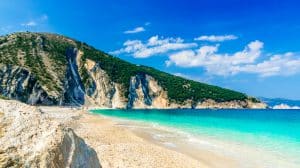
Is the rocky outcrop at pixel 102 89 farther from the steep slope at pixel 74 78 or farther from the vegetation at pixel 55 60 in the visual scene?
the vegetation at pixel 55 60

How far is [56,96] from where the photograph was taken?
13412 centimetres

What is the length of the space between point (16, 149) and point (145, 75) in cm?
18305

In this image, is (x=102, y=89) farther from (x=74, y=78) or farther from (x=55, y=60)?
(x=55, y=60)

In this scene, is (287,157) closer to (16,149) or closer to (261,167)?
(261,167)

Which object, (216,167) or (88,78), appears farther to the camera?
(88,78)

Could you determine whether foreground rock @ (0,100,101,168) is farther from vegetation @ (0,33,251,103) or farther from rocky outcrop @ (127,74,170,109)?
rocky outcrop @ (127,74,170,109)

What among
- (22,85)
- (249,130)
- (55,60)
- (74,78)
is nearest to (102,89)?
(74,78)

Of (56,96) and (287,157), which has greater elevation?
(56,96)

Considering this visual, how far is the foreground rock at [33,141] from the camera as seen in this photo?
5.57 meters

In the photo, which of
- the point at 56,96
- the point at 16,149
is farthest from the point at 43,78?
the point at 16,149

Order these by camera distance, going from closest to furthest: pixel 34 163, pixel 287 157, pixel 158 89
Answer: pixel 34 163, pixel 287 157, pixel 158 89

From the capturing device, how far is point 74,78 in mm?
162500

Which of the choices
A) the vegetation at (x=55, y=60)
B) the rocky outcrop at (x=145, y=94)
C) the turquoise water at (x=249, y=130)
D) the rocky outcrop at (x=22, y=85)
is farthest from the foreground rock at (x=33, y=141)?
the rocky outcrop at (x=145, y=94)

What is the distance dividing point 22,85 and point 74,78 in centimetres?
3609
